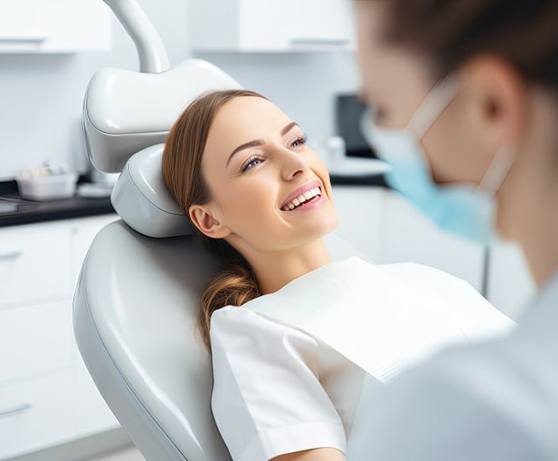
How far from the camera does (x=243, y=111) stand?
145 cm

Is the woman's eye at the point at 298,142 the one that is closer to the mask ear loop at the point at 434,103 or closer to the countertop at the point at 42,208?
the mask ear loop at the point at 434,103

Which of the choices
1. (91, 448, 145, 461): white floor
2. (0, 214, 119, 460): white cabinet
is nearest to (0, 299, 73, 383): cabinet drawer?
(0, 214, 119, 460): white cabinet

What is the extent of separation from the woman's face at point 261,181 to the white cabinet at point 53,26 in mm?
1202

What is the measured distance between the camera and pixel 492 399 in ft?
1.52

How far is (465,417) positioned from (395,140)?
20cm

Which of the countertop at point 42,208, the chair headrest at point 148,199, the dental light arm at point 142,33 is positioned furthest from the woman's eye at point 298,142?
the countertop at point 42,208

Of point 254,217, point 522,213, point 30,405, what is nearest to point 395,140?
point 522,213

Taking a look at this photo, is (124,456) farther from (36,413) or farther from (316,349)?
(316,349)

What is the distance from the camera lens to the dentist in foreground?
1.53 ft

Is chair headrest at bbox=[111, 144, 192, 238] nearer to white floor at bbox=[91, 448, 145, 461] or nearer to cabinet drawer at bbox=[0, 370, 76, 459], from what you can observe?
cabinet drawer at bbox=[0, 370, 76, 459]

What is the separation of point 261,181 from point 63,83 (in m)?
1.63

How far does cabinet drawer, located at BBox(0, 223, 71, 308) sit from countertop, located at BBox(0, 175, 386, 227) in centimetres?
2

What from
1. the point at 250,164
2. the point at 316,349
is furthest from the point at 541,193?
the point at 250,164

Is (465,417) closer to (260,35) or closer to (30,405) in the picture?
(30,405)
